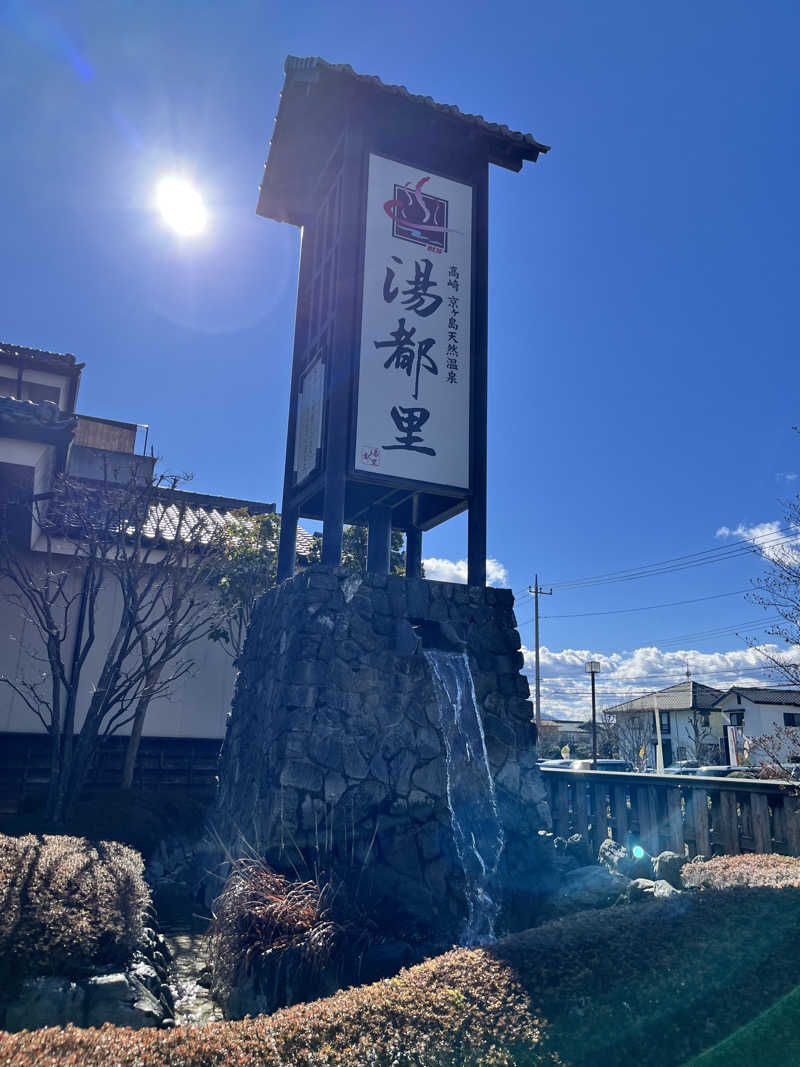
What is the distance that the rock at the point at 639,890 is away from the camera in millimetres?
6773

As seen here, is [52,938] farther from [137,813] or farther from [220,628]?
[220,628]

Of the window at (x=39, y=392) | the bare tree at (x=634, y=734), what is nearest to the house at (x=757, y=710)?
the bare tree at (x=634, y=734)

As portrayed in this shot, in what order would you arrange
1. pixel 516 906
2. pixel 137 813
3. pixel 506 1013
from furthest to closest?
pixel 137 813 < pixel 516 906 < pixel 506 1013

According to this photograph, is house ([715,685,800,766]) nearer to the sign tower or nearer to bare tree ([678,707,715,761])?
bare tree ([678,707,715,761])

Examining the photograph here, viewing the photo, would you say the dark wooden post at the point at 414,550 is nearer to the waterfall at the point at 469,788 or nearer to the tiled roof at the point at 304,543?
the waterfall at the point at 469,788

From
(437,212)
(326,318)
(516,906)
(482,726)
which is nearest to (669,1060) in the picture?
(516,906)

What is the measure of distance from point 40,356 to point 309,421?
40.0 feet

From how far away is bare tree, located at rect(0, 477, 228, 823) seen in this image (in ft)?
37.6

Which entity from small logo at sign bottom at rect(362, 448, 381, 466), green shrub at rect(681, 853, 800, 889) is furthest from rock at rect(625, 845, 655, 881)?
small logo at sign bottom at rect(362, 448, 381, 466)

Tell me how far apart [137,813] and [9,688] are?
3756mm

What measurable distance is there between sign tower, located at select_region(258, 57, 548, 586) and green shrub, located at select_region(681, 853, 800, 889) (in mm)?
4694

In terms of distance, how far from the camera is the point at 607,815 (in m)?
10.2

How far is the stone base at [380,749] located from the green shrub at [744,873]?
6.55ft

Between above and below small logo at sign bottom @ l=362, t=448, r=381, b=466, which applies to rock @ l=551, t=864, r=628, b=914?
below
